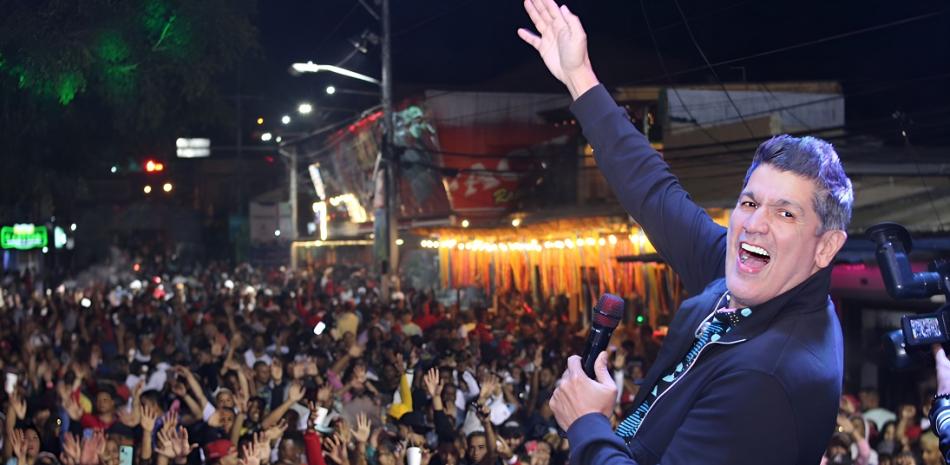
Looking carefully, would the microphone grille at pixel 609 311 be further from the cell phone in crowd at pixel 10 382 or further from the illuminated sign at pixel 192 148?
the illuminated sign at pixel 192 148

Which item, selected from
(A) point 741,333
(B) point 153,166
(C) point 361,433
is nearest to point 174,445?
(C) point 361,433

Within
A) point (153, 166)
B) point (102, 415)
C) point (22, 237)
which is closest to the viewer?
point (102, 415)

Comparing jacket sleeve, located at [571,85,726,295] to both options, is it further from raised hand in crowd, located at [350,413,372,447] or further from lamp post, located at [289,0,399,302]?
lamp post, located at [289,0,399,302]

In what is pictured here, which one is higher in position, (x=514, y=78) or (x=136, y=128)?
(x=514, y=78)

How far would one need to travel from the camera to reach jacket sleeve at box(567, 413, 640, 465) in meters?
1.93

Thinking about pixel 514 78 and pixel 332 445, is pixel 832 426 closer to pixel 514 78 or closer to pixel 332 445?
pixel 332 445

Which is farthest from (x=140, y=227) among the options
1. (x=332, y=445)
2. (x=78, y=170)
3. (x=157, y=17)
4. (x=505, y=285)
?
(x=332, y=445)

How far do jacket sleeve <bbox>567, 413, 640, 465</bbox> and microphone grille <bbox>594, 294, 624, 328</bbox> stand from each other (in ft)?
0.82

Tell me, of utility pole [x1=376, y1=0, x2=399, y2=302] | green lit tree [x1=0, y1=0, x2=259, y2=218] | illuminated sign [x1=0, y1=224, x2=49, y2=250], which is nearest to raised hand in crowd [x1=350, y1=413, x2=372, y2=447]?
green lit tree [x1=0, y1=0, x2=259, y2=218]

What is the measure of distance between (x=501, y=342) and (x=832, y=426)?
11810 mm

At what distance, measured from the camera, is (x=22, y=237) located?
32375 mm

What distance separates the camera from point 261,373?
402 inches

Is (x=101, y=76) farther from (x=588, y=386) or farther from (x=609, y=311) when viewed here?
(x=588, y=386)

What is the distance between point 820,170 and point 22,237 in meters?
33.9
